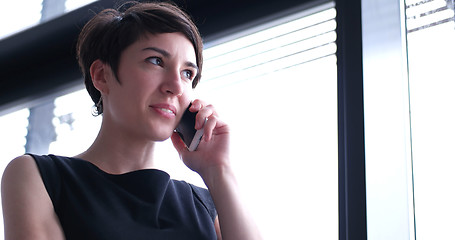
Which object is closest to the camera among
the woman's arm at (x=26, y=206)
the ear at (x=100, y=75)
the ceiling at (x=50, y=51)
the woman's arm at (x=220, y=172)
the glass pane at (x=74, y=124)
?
the woman's arm at (x=26, y=206)

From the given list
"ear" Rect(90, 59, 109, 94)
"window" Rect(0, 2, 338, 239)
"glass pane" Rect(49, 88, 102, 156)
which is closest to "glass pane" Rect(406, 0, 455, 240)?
"window" Rect(0, 2, 338, 239)

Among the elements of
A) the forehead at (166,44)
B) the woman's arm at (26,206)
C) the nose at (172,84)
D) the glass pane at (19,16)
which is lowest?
the woman's arm at (26,206)

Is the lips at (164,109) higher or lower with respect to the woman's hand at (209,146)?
higher

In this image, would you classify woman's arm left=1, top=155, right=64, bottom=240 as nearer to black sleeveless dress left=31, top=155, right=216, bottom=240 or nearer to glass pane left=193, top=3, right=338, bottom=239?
black sleeveless dress left=31, top=155, right=216, bottom=240

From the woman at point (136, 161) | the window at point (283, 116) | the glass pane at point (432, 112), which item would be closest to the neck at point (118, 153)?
the woman at point (136, 161)

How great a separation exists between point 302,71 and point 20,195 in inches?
36.0

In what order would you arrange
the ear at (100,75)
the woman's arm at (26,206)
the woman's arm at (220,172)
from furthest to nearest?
1. the ear at (100,75)
2. the woman's arm at (220,172)
3. the woman's arm at (26,206)

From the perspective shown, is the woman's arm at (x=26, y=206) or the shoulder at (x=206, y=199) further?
the shoulder at (x=206, y=199)

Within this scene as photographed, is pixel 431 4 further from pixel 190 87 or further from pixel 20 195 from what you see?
pixel 20 195

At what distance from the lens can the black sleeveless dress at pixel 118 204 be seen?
132cm

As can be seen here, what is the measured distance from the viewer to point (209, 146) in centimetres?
152

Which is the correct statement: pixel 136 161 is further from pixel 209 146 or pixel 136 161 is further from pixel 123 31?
pixel 123 31

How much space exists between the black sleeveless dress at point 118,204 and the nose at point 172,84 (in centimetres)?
20

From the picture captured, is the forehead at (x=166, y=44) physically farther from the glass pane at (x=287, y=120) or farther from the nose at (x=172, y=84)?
the glass pane at (x=287, y=120)
